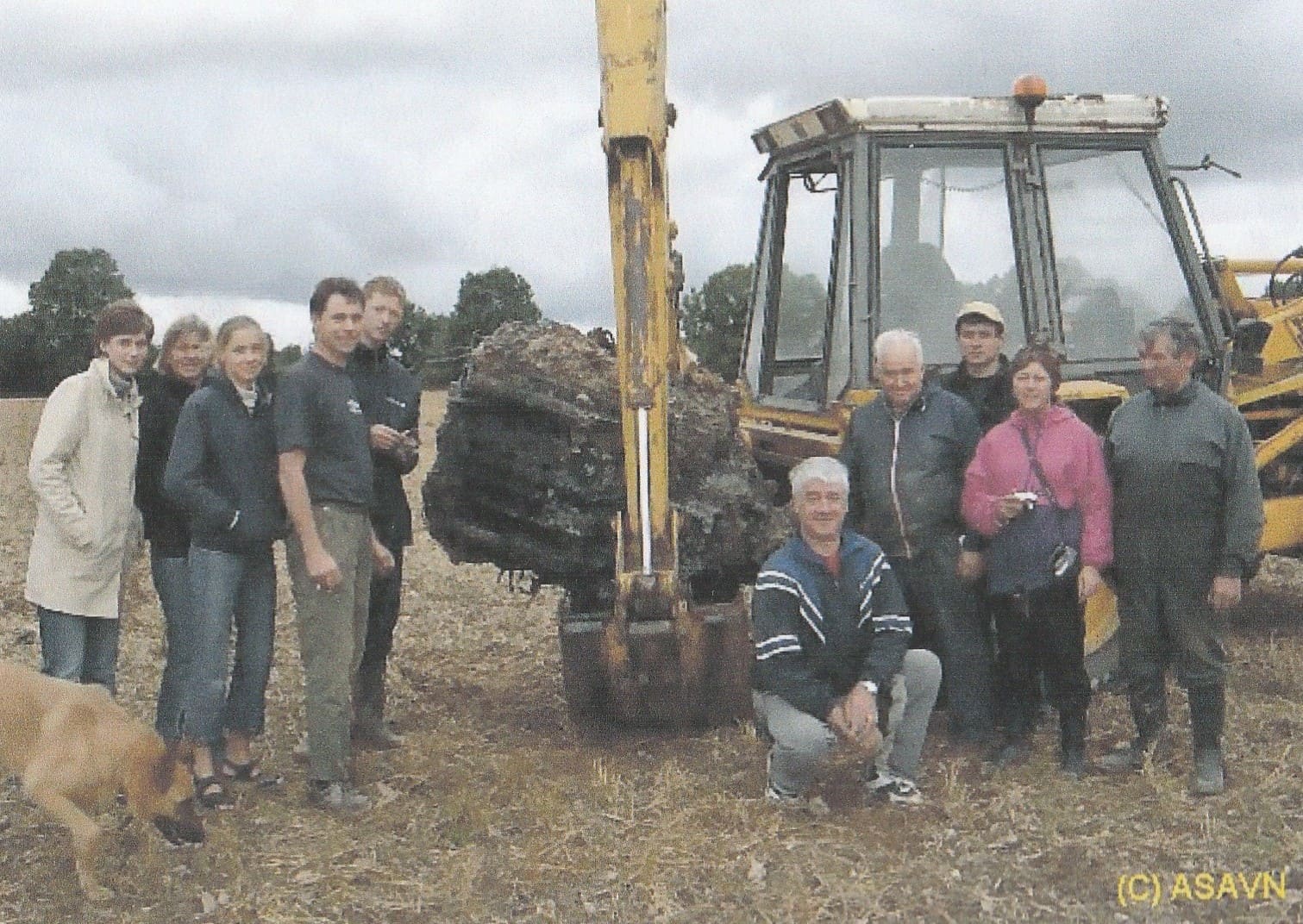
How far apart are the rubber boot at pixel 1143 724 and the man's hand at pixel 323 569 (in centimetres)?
271

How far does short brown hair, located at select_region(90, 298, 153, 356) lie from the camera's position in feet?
15.4

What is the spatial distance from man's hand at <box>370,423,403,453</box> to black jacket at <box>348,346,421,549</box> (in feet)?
0.16

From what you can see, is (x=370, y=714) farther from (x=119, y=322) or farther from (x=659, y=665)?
(x=119, y=322)

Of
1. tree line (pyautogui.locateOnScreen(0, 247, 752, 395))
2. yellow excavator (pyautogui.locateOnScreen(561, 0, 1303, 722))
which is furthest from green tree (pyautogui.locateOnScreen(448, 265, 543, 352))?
yellow excavator (pyautogui.locateOnScreen(561, 0, 1303, 722))

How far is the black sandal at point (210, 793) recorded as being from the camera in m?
4.84

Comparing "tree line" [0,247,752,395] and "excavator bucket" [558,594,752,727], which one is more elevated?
"tree line" [0,247,752,395]

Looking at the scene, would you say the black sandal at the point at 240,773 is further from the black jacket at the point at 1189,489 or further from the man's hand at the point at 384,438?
the black jacket at the point at 1189,489

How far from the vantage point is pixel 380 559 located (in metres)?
5.20

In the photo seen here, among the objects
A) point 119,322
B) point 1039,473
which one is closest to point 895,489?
point 1039,473

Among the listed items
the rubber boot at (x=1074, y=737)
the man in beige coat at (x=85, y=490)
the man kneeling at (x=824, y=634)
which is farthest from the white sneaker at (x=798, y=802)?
the man in beige coat at (x=85, y=490)

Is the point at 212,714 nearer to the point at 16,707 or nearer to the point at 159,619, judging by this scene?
the point at 16,707

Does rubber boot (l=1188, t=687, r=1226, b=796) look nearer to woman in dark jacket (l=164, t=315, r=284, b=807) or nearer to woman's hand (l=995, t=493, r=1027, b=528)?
woman's hand (l=995, t=493, r=1027, b=528)

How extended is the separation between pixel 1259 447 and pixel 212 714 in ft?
15.4

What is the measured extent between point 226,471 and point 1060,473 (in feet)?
9.01
